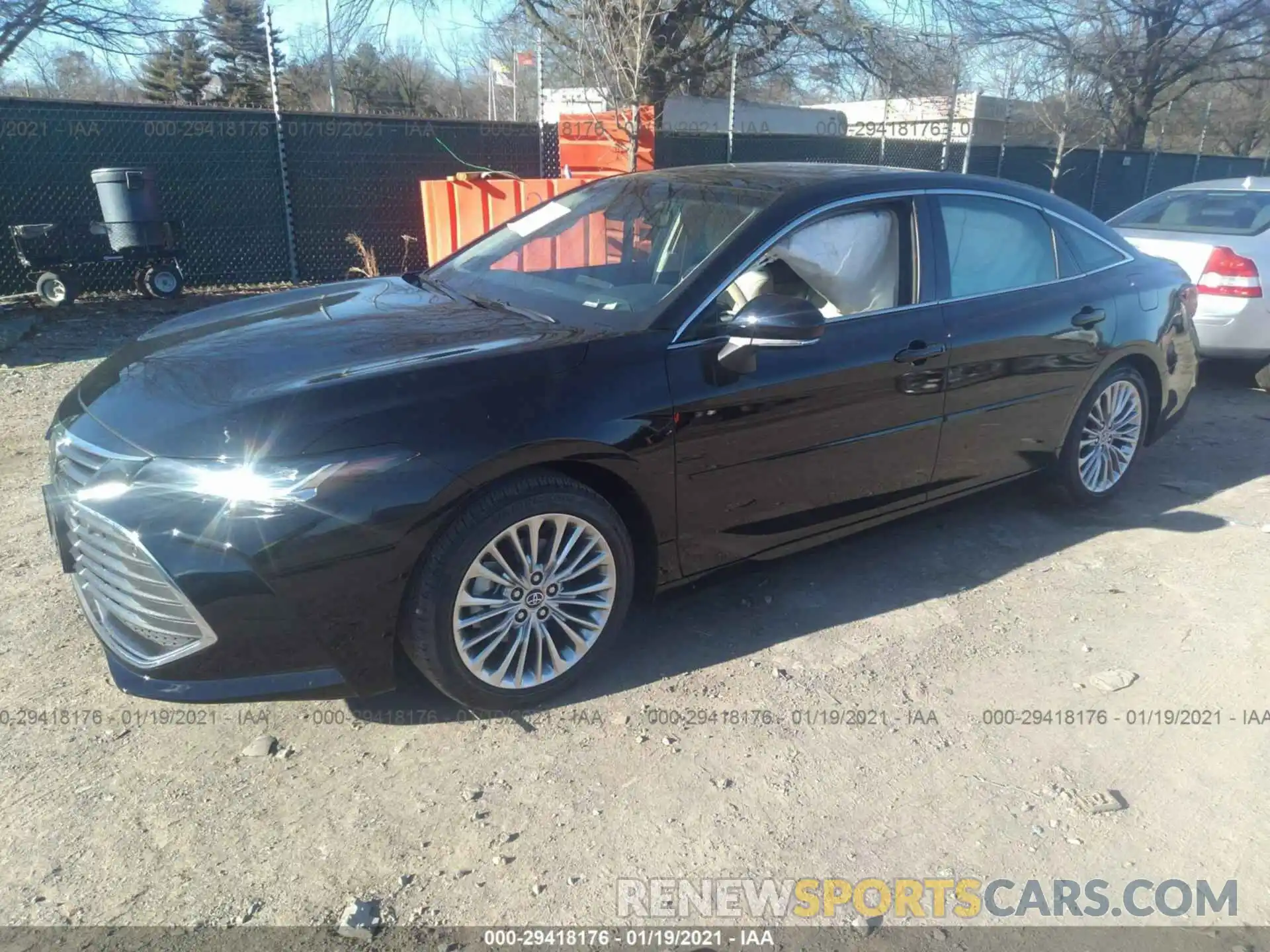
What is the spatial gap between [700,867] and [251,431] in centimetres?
170

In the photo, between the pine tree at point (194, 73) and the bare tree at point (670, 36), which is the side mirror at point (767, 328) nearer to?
the bare tree at point (670, 36)

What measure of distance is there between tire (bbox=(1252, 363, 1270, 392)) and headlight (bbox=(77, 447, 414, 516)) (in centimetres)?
741

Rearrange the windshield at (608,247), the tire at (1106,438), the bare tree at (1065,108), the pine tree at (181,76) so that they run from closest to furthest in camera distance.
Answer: the windshield at (608,247), the tire at (1106,438), the bare tree at (1065,108), the pine tree at (181,76)

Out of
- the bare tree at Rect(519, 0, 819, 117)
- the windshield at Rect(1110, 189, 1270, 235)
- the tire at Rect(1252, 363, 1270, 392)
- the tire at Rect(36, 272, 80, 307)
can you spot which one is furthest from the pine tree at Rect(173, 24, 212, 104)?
the tire at Rect(1252, 363, 1270, 392)

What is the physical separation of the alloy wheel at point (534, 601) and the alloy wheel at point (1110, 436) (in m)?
2.89

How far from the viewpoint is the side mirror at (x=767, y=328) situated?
10.3ft

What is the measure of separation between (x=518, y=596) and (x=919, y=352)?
76.0 inches

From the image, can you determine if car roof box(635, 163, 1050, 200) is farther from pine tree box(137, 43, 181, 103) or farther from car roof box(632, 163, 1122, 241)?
pine tree box(137, 43, 181, 103)

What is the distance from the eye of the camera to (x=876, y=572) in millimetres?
4129

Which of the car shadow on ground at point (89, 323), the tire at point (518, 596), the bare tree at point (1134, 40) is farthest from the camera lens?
the bare tree at point (1134, 40)

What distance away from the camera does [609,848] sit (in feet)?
8.17

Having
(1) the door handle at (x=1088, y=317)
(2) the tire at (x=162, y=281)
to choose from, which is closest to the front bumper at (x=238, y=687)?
(1) the door handle at (x=1088, y=317)

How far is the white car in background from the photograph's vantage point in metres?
6.85

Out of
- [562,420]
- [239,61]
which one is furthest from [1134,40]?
[239,61]
